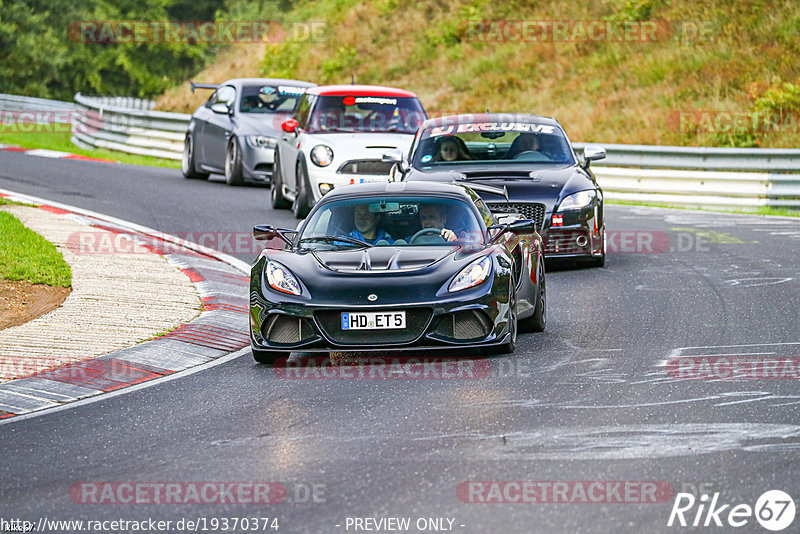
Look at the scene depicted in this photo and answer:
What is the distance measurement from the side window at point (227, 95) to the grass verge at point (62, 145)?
3946 millimetres

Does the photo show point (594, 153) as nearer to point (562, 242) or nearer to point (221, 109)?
point (562, 242)

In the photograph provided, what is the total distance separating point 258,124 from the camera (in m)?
22.1

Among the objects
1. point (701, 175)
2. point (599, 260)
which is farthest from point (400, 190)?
point (701, 175)

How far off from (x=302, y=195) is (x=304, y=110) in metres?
1.94

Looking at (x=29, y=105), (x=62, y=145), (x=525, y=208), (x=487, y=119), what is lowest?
(x=62, y=145)

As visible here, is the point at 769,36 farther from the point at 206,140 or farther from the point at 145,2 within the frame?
the point at 145,2

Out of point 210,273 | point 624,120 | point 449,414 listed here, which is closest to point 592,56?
point 624,120

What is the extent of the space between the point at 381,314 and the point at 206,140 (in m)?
14.7

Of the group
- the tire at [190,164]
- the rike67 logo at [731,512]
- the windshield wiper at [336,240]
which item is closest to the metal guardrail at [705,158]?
the tire at [190,164]

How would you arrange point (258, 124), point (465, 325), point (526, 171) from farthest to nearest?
point (258, 124) < point (526, 171) < point (465, 325)

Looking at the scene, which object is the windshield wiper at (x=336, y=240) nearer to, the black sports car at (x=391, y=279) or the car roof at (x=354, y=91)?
the black sports car at (x=391, y=279)

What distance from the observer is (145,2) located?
6812cm

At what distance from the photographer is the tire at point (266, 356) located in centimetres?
962

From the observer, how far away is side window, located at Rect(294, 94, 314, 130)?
19172 millimetres
